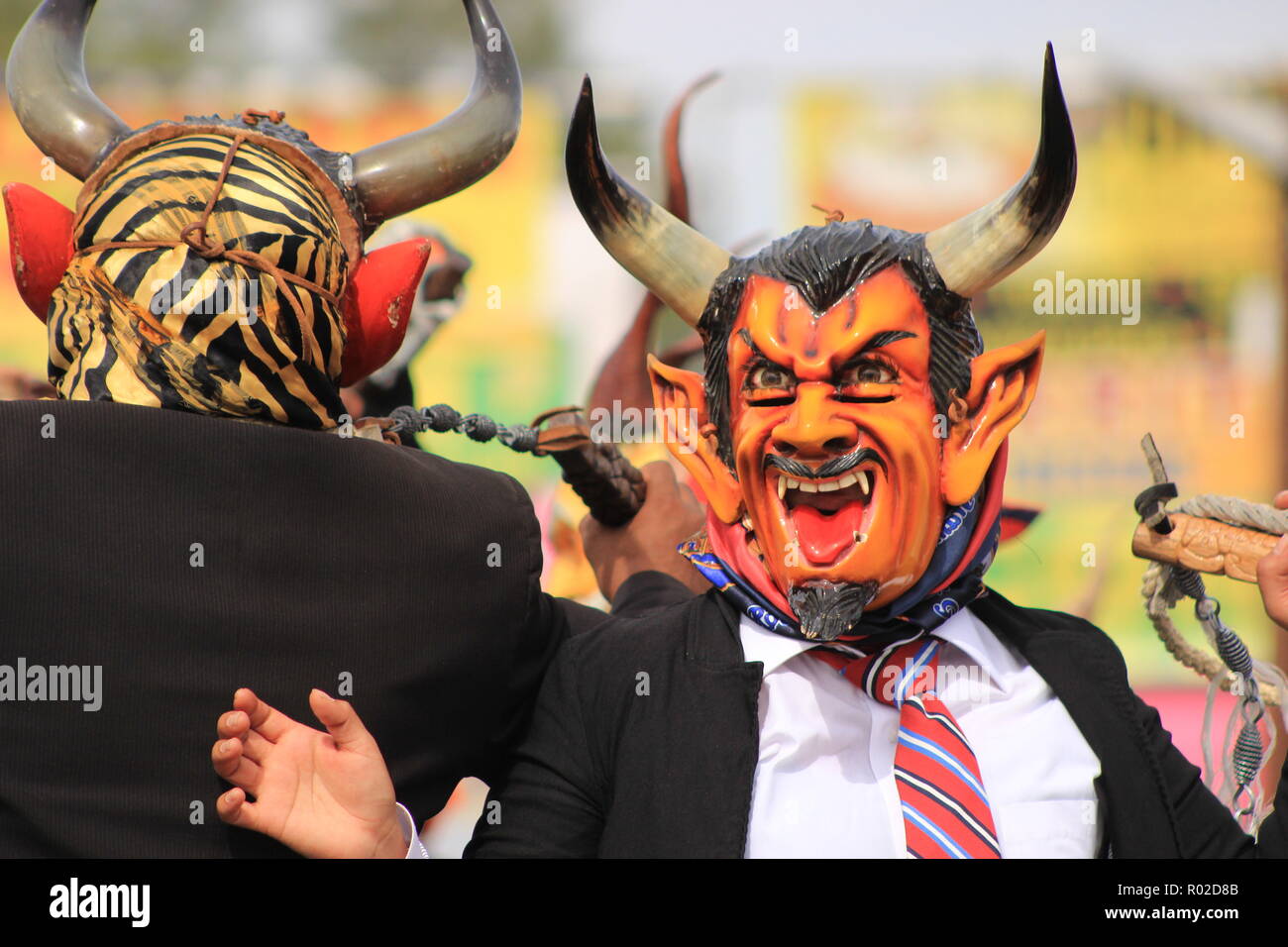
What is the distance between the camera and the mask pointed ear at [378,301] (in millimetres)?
1969

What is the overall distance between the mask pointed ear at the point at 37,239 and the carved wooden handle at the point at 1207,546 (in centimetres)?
165

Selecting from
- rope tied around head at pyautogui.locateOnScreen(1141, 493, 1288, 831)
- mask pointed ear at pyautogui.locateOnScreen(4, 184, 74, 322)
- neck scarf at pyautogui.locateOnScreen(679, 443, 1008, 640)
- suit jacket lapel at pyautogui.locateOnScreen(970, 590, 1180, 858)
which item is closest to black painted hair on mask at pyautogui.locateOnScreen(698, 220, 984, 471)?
neck scarf at pyautogui.locateOnScreen(679, 443, 1008, 640)

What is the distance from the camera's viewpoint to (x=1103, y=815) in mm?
1832

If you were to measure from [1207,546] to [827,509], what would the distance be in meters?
0.61

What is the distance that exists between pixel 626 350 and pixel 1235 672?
168 centimetres

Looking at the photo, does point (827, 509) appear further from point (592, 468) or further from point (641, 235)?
point (592, 468)

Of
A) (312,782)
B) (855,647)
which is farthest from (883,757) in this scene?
(312,782)

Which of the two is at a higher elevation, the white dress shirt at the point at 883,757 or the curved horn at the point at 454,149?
the curved horn at the point at 454,149

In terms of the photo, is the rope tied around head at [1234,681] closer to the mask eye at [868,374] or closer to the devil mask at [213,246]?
the mask eye at [868,374]

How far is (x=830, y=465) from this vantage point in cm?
182

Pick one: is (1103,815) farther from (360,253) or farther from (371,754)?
(360,253)

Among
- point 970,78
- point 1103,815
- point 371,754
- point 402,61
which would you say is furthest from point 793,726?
point 402,61

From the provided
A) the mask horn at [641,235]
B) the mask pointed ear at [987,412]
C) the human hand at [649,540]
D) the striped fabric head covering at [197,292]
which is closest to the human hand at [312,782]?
the striped fabric head covering at [197,292]

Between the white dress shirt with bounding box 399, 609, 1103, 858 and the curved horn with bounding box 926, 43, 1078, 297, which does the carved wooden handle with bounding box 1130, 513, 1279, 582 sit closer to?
the white dress shirt with bounding box 399, 609, 1103, 858
